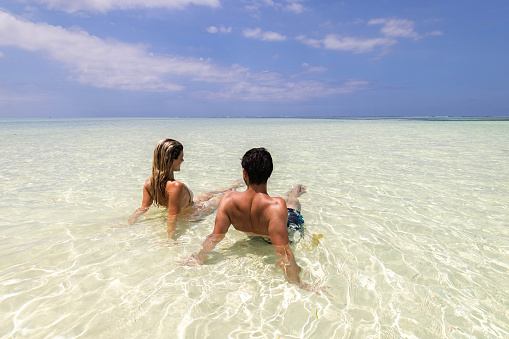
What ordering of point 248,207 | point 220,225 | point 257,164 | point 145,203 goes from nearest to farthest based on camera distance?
point 257,164 < point 248,207 < point 220,225 < point 145,203

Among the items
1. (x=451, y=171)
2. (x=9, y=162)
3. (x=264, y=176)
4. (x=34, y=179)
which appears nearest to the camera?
(x=264, y=176)

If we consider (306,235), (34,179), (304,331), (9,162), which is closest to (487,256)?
(306,235)

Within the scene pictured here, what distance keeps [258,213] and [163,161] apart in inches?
66.9

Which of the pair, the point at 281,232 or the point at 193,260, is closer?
the point at 281,232

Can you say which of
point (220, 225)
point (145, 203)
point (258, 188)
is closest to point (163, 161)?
point (145, 203)

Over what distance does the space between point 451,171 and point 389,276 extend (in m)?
6.63

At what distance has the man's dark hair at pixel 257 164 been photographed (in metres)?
2.83

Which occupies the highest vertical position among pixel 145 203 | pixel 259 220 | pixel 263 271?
pixel 259 220

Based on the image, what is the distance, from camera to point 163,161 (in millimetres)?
3885

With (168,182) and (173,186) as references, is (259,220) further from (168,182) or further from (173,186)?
(168,182)

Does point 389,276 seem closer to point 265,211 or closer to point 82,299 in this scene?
point 265,211

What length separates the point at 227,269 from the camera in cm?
300

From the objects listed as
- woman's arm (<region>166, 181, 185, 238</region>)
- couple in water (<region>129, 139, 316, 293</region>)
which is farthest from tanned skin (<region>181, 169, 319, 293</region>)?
woman's arm (<region>166, 181, 185, 238</region>)

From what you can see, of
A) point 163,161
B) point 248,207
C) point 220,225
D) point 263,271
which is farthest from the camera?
point 163,161
